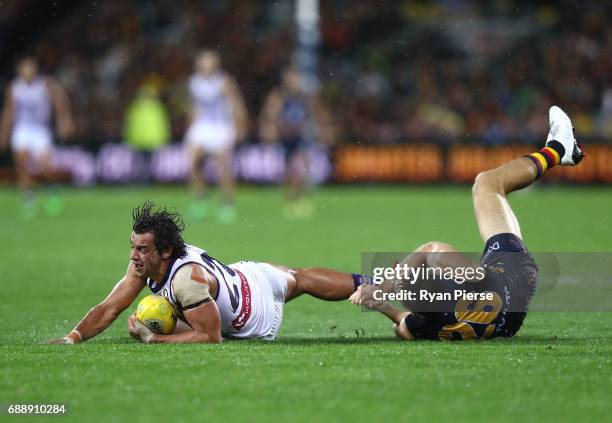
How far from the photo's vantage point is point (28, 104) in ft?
73.4

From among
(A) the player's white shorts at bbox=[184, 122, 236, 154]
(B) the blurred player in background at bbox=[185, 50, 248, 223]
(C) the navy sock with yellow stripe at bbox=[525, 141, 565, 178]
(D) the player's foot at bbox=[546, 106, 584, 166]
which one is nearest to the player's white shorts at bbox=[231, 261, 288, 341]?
(C) the navy sock with yellow stripe at bbox=[525, 141, 565, 178]

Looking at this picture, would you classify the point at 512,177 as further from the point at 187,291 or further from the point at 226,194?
the point at 226,194

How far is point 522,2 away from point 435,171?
7.44 meters

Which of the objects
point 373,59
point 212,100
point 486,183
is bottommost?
point 486,183

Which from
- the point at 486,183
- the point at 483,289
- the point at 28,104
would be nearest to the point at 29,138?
the point at 28,104

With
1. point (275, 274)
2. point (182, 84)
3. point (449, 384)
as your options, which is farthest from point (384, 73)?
point (449, 384)

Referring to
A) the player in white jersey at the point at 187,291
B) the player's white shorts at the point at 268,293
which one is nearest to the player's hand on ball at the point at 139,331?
the player in white jersey at the point at 187,291

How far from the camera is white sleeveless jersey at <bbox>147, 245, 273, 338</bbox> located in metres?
8.05

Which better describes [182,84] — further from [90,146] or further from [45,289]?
[45,289]

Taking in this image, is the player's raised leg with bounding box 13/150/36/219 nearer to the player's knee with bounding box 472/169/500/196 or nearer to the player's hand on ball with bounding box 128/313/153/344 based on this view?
the player's hand on ball with bounding box 128/313/153/344

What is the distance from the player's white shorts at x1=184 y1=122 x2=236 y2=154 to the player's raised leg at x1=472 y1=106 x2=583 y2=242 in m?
12.1

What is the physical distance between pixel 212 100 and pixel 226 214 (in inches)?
91.1

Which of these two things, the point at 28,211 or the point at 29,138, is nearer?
the point at 28,211

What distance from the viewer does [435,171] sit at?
28.7m
